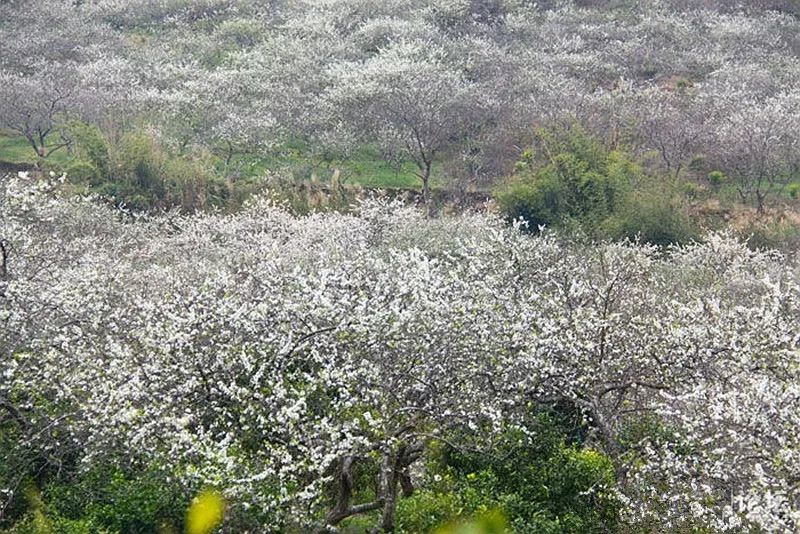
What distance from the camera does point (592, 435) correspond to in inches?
487

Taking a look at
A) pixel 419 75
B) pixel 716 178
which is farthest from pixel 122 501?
pixel 419 75

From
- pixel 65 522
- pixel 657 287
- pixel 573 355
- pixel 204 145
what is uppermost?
pixel 573 355

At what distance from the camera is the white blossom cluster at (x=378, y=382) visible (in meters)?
9.09

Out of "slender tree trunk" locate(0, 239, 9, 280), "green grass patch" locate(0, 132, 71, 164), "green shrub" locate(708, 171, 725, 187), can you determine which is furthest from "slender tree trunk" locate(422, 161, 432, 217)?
"slender tree trunk" locate(0, 239, 9, 280)

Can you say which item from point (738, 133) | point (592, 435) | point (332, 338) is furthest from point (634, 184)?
point (332, 338)

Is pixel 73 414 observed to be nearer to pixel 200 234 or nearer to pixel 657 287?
pixel 657 287

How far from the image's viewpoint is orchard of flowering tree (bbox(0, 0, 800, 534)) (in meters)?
9.68

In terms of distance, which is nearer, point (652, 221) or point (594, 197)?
point (652, 221)

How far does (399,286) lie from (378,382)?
1.56m

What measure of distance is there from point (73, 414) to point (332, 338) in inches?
128

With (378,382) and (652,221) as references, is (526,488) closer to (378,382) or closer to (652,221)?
(378,382)

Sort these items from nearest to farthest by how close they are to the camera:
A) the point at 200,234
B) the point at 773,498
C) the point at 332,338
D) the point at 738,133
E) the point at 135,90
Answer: the point at 773,498
the point at 332,338
the point at 200,234
the point at 738,133
the point at 135,90

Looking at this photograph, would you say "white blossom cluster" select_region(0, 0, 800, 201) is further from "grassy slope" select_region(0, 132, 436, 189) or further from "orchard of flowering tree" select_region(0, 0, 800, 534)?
"grassy slope" select_region(0, 132, 436, 189)

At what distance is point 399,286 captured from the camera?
11148 mm
